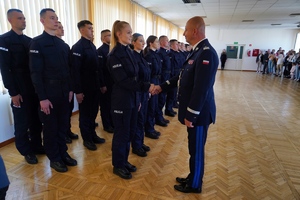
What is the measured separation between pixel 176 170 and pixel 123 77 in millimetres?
1304

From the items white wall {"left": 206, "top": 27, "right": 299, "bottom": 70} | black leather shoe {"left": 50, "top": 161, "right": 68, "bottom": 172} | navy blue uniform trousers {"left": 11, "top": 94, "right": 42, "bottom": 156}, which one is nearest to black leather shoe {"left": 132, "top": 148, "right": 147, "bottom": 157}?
black leather shoe {"left": 50, "top": 161, "right": 68, "bottom": 172}

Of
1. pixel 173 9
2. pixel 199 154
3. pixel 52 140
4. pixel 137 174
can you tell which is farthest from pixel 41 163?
pixel 173 9

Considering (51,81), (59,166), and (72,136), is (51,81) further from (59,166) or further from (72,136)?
(72,136)

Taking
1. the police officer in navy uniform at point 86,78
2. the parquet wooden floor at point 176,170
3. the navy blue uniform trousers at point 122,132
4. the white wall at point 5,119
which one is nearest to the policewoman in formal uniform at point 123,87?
the navy blue uniform trousers at point 122,132

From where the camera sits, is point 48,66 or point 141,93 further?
point 141,93

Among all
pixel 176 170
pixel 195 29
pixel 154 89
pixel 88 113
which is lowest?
pixel 176 170

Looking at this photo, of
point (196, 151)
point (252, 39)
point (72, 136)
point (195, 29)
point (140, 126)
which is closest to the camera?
point (195, 29)

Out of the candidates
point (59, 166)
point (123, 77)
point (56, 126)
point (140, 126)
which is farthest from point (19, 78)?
point (140, 126)

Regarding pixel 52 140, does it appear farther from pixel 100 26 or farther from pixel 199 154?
pixel 100 26

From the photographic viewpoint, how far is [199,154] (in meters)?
1.92

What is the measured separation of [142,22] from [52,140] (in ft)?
21.6

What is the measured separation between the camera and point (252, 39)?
15.8 meters

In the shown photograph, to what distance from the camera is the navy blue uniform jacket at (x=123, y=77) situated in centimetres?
195

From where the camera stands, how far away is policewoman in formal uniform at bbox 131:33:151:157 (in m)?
2.37
